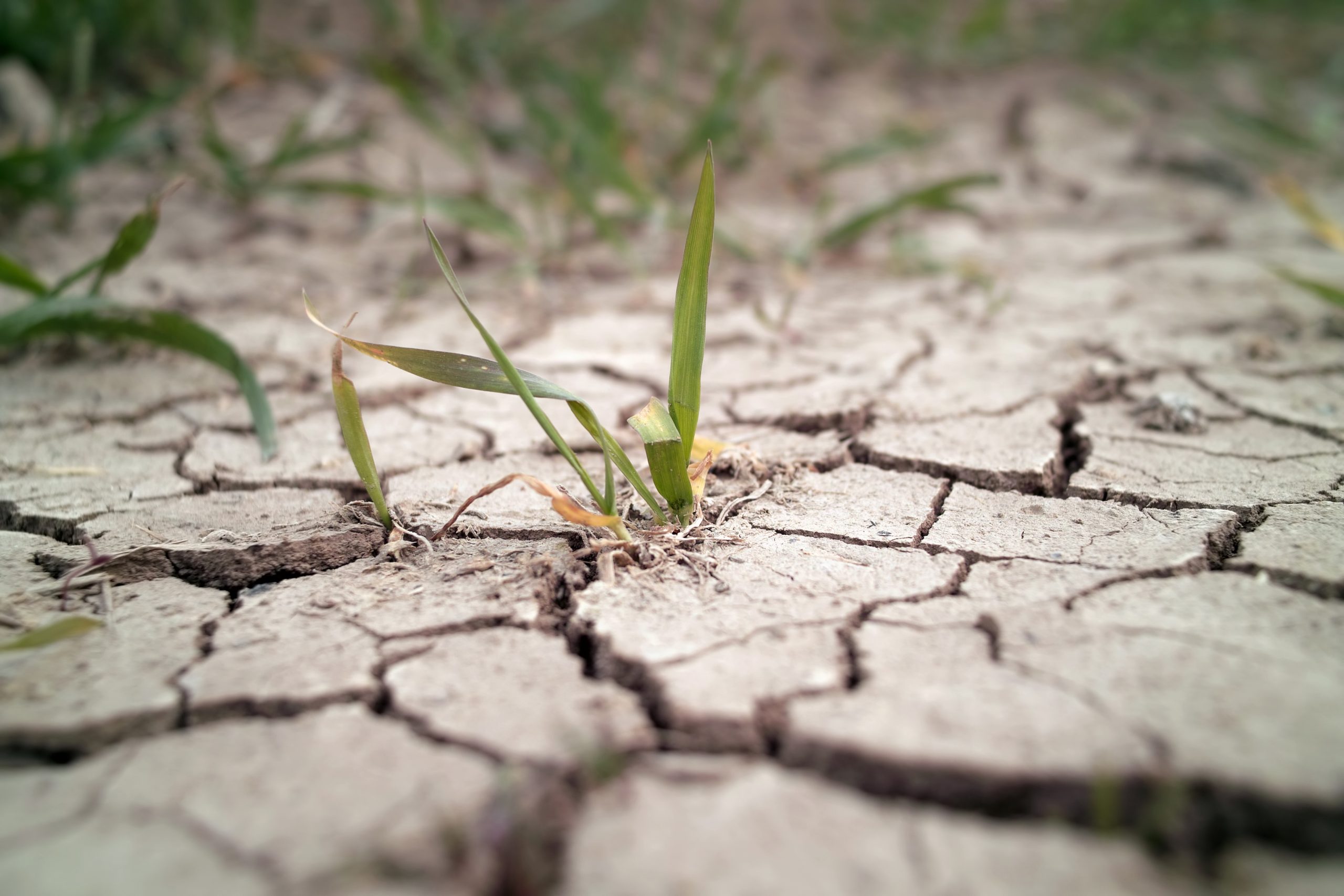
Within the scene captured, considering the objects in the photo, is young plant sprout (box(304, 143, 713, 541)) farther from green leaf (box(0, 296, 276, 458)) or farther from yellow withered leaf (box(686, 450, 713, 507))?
green leaf (box(0, 296, 276, 458))

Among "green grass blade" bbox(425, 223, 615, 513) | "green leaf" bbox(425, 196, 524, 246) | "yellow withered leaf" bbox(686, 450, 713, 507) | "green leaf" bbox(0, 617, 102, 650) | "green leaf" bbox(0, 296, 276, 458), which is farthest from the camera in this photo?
"green leaf" bbox(425, 196, 524, 246)

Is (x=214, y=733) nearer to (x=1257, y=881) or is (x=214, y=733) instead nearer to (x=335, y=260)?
(x=1257, y=881)

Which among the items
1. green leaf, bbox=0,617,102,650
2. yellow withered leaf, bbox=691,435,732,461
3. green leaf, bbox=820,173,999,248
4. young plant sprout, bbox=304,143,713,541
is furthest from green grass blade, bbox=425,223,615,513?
green leaf, bbox=820,173,999,248

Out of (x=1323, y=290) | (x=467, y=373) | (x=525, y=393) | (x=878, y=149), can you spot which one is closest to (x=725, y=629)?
(x=525, y=393)

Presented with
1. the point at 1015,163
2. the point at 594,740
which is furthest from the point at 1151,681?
the point at 1015,163

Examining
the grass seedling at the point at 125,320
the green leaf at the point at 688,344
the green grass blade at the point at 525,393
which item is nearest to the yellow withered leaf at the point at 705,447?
the green leaf at the point at 688,344
